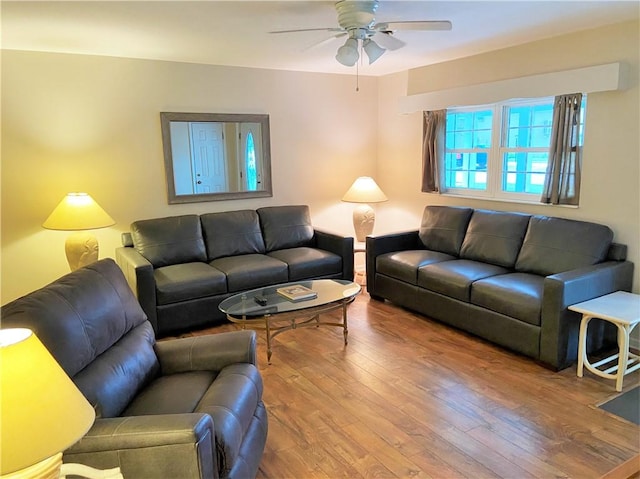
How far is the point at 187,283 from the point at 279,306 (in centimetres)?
97

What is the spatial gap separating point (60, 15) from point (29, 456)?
2.80 meters

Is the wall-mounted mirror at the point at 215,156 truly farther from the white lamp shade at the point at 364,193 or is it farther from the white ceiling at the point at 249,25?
the white lamp shade at the point at 364,193

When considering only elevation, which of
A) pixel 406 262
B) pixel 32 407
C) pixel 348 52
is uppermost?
pixel 348 52

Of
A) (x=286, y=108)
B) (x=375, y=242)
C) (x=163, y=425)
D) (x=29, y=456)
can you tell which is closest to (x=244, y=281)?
(x=375, y=242)

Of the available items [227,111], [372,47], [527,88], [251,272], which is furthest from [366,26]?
[227,111]

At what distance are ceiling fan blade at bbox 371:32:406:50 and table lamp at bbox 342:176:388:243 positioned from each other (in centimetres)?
222

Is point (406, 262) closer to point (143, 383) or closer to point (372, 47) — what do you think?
point (372, 47)

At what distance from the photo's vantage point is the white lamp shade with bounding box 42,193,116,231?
12.3 ft

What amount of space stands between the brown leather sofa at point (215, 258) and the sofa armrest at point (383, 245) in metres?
0.20

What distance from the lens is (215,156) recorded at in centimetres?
477

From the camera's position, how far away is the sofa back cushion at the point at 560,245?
3.44 m

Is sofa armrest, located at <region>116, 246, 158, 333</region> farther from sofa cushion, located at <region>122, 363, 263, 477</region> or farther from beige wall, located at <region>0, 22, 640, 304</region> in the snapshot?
sofa cushion, located at <region>122, 363, 263, 477</region>

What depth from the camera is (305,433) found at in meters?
2.51

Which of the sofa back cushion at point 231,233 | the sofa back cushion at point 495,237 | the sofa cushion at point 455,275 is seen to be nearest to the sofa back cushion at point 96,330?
the sofa back cushion at point 231,233
